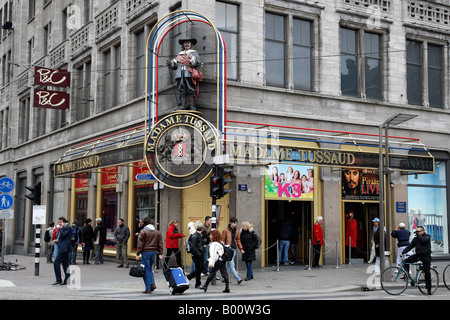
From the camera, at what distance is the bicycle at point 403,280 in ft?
46.8

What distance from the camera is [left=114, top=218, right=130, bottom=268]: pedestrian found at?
68.3ft

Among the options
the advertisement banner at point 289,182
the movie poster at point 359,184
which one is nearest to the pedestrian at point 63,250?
the advertisement banner at point 289,182

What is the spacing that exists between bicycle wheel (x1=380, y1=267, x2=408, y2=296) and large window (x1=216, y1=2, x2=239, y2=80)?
8.71m

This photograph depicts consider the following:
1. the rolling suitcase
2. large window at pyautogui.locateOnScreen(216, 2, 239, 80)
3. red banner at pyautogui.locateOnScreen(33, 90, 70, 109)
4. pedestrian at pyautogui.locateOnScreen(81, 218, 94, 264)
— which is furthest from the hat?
red banner at pyautogui.locateOnScreen(33, 90, 70, 109)

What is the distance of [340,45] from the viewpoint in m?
22.4


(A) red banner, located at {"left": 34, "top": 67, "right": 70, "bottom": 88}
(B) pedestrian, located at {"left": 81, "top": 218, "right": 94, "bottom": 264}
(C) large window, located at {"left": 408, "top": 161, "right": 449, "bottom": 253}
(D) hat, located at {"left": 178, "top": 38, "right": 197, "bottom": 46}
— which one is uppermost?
(A) red banner, located at {"left": 34, "top": 67, "right": 70, "bottom": 88}

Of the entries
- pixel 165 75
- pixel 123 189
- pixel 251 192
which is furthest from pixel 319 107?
pixel 123 189

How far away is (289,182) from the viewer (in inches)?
816

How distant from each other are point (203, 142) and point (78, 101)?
12192 mm

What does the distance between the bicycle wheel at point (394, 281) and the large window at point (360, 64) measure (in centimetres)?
938

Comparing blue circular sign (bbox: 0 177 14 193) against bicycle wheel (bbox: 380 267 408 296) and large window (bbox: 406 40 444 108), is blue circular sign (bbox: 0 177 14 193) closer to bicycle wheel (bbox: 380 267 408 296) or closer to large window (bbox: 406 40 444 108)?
bicycle wheel (bbox: 380 267 408 296)

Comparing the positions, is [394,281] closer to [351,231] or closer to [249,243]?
[249,243]

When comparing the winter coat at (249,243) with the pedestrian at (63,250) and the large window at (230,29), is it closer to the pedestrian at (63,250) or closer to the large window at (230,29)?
the pedestrian at (63,250)
